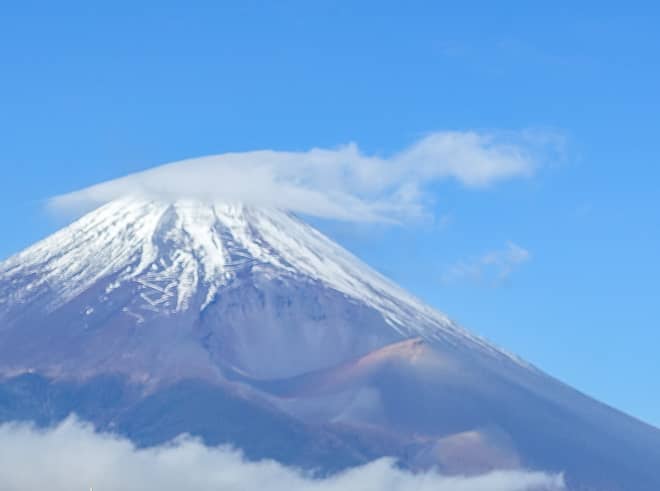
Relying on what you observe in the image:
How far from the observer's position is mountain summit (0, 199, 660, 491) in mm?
160375

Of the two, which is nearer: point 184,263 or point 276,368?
point 276,368

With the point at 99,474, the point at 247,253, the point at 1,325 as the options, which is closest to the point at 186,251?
the point at 247,253

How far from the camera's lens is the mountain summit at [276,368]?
160 metres

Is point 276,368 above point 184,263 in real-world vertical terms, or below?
below

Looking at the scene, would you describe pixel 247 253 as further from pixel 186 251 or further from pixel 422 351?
pixel 422 351

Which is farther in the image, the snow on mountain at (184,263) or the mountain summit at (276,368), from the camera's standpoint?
the snow on mountain at (184,263)

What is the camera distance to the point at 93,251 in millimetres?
184875

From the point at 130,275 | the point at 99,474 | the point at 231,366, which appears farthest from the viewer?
the point at 130,275

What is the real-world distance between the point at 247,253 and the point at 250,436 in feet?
86.0

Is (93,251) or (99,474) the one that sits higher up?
(93,251)

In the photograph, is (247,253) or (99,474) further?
(247,253)

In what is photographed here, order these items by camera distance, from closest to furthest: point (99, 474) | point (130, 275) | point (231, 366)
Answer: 1. point (99, 474)
2. point (231, 366)
3. point (130, 275)

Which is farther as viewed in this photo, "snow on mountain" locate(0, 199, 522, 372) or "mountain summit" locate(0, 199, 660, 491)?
"snow on mountain" locate(0, 199, 522, 372)

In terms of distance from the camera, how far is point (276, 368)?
551 ft
